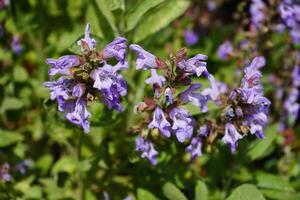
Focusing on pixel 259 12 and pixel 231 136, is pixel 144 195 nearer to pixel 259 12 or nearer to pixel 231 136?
pixel 231 136

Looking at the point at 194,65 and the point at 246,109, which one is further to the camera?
the point at 246,109

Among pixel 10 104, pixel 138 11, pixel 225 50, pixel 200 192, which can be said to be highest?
pixel 138 11

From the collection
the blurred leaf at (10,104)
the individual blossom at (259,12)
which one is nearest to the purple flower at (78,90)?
the blurred leaf at (10,104)

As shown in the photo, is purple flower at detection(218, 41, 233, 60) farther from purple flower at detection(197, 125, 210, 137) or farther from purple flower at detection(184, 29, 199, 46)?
purple flower at detection(197, 125, 210, 137)

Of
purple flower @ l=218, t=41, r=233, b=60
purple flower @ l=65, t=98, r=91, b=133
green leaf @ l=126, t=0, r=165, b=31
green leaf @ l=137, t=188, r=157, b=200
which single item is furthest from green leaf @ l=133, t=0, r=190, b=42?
purple flower @ l=65, t=98, r=91, b=133

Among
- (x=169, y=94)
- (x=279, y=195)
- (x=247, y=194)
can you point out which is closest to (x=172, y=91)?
(x=169, y=94)

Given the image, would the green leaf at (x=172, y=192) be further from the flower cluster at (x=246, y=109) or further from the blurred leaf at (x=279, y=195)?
the blurred leaf at (x=279, y=195)
